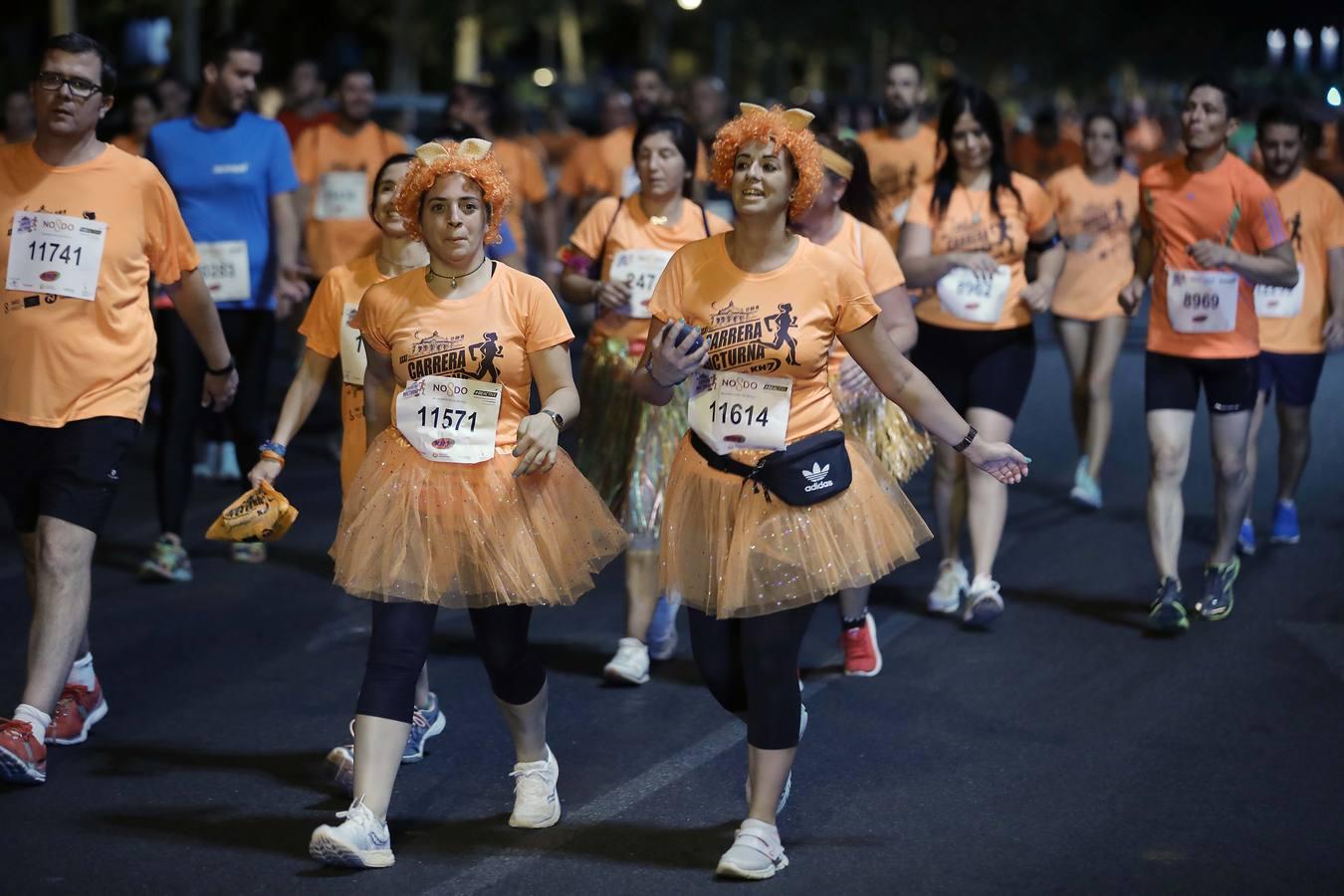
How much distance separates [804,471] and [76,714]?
2.69 m

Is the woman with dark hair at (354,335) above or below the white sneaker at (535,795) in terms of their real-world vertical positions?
above

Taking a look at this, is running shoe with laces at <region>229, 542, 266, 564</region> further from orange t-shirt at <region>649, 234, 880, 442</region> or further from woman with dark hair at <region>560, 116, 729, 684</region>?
orange t-shirt at <region>649, 234, 880, 442</region>

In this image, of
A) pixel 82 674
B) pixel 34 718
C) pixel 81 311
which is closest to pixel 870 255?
pixel 81 311

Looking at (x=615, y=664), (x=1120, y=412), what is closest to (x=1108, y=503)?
(x=1120, y=412)

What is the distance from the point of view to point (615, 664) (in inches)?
269

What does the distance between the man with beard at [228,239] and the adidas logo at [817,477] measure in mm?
3976

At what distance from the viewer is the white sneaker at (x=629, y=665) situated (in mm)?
6812

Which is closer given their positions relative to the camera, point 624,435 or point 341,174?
point 624,435

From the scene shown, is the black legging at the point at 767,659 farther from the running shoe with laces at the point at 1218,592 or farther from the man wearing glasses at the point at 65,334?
the running shoe with laces at the point at 1218,592

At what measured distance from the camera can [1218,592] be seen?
25.9ft

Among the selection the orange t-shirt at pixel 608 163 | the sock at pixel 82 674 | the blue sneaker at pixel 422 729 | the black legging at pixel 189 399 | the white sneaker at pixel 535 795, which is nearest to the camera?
the white sneaker at pixel 535 795

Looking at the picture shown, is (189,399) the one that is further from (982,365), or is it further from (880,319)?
(982,365)

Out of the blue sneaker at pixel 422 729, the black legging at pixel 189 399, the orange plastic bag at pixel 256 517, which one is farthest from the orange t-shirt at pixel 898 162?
the orange plastic bag at pixel 256 517

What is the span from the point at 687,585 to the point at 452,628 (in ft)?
9.39
